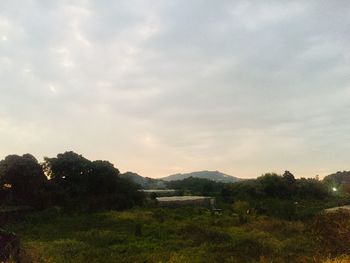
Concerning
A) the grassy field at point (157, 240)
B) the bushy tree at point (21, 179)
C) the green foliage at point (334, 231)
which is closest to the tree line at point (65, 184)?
the bushy tree at point (21, 179)

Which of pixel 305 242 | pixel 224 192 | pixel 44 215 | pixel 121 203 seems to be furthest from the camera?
pixel 224 192

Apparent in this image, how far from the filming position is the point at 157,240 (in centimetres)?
2773

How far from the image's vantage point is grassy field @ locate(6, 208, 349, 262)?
21938 mm

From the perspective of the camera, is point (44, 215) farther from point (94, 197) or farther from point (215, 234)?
point (215, 234)

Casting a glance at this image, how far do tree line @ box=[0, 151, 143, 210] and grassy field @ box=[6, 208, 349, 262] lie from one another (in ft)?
20.7

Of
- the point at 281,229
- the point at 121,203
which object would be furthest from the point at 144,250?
the point at 121,203

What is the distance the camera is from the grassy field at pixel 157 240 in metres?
21.9

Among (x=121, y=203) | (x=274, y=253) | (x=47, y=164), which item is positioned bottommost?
(x=274, y=253)

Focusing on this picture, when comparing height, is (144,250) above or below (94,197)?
below

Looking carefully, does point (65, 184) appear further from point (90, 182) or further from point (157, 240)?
point (157, 240)

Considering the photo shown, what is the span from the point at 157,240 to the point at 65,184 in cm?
2689

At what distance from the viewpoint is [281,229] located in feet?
110

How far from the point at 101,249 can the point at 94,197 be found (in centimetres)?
2676

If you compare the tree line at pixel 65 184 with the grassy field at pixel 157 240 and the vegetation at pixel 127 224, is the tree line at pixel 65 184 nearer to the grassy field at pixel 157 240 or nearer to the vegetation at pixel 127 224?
the vegetation at pixel 127 224
